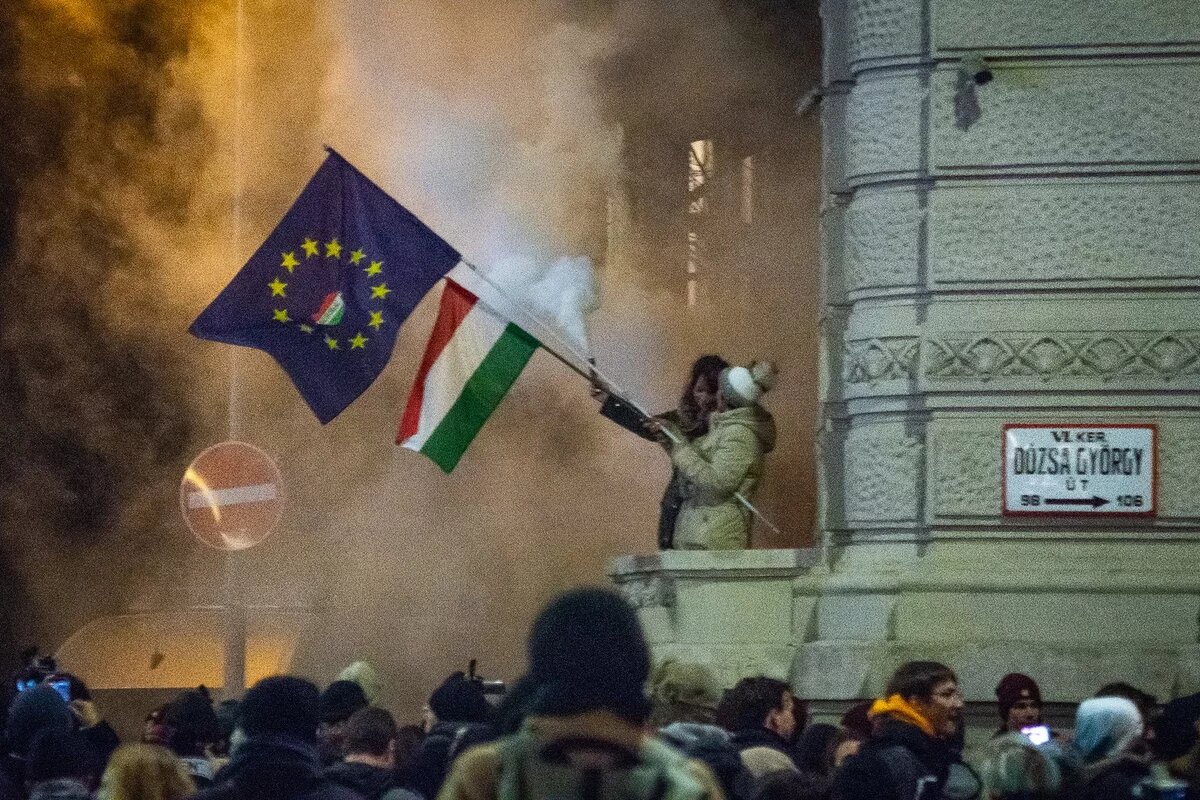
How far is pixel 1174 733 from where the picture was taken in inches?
397

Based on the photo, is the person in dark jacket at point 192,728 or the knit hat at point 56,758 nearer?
the knit hat at point 56,758

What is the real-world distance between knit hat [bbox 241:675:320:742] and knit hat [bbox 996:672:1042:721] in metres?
4.50

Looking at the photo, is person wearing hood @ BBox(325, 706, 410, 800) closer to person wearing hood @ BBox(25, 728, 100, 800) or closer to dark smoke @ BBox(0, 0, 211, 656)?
person wearing hood @ BBox(25, 728, 100, 800)

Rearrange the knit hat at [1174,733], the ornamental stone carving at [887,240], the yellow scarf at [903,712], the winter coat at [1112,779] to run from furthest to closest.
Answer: the ornamental stone carving at [887,240]
the knit hat at [1174,733]
the yellow scarf at [903,712]
the winter coat at [1112,779]

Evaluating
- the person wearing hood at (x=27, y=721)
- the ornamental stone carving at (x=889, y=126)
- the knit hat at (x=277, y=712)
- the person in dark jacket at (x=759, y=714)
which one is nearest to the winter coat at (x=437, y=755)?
the person in dark jacket at (x=759, y=714)

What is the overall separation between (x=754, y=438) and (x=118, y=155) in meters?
12.8

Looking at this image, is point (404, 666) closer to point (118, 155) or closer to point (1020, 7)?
point (118, 155)

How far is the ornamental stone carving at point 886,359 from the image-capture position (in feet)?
46.4

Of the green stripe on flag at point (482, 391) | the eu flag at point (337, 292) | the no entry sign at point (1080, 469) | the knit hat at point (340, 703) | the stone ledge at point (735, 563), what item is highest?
the eu flag at point (337, 292)

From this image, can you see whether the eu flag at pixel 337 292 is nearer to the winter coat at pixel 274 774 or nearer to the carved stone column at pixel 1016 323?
Answer: the carved stone column at pixel 1016 323

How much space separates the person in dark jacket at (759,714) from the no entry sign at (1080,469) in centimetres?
297

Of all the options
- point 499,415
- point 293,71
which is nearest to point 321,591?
point 499,415

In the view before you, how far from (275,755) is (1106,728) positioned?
2878 millimetres

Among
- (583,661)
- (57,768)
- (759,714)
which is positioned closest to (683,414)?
(759,714)
